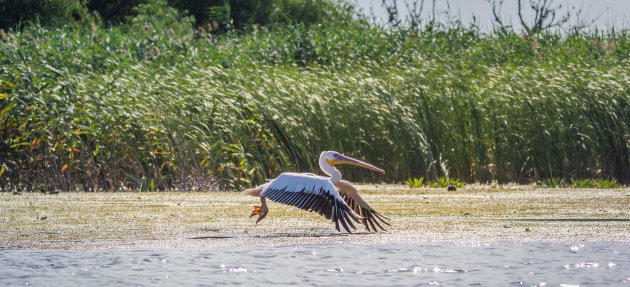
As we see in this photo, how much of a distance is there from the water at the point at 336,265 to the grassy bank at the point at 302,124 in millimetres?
5214

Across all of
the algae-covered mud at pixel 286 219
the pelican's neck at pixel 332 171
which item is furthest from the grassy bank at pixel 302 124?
the pelican's neck at pixel 332 171

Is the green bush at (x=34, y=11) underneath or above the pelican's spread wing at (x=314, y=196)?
above

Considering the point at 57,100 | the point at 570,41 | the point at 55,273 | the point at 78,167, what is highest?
the point at 570,41

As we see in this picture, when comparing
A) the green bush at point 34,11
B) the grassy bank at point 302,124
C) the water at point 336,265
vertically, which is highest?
the green bush at point 34,11

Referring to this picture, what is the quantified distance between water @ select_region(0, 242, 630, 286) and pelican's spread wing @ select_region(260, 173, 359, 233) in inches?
8.7

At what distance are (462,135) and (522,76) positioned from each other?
1323 millimetres

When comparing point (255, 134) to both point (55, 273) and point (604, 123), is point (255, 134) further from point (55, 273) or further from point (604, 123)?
point (55, 273)

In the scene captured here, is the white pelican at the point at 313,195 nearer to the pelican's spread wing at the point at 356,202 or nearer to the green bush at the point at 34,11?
the pelican's spread wing at the point at 356,202

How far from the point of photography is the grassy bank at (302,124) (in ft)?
34.6

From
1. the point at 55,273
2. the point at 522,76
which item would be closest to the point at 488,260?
the point at 55,273

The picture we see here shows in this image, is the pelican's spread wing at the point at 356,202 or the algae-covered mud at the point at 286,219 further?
the pelican's spread wing at the point at 356,202

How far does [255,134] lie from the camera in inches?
437

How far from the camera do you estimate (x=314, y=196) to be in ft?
19.0

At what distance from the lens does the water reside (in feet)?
14.2
